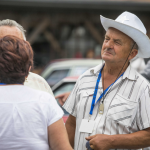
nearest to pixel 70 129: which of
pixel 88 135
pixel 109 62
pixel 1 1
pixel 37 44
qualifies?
pixel 88 135

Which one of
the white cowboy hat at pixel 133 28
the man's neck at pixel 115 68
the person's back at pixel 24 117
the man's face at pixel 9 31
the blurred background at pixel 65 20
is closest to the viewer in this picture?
A: the person's back at pixel 24 117

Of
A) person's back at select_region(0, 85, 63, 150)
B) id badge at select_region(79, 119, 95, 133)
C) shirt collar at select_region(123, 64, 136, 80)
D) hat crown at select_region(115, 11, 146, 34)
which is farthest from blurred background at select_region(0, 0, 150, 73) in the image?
person's back at select_region(0, 85, 63, 150)

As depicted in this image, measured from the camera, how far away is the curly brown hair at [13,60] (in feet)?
5.56

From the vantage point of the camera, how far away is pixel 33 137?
168 cm

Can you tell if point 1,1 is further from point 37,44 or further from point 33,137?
point 33,137

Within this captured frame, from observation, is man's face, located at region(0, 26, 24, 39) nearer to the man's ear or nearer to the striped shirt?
the striped shirt

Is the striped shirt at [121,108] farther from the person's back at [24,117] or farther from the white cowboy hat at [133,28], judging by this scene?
the person's back at [24,117]

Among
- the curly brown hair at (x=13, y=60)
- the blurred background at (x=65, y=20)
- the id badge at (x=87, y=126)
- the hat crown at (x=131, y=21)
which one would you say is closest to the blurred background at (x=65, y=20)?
the blurred background at (x=65, y=20)

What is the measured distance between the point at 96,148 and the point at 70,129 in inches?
19.1

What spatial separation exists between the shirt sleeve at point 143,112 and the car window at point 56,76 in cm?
453

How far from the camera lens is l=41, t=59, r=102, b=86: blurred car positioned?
6.42 meters

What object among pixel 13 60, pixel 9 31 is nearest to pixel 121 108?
pixel 13 60

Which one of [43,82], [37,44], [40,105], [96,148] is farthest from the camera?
[37,44]

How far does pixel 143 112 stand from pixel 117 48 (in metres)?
0.55
